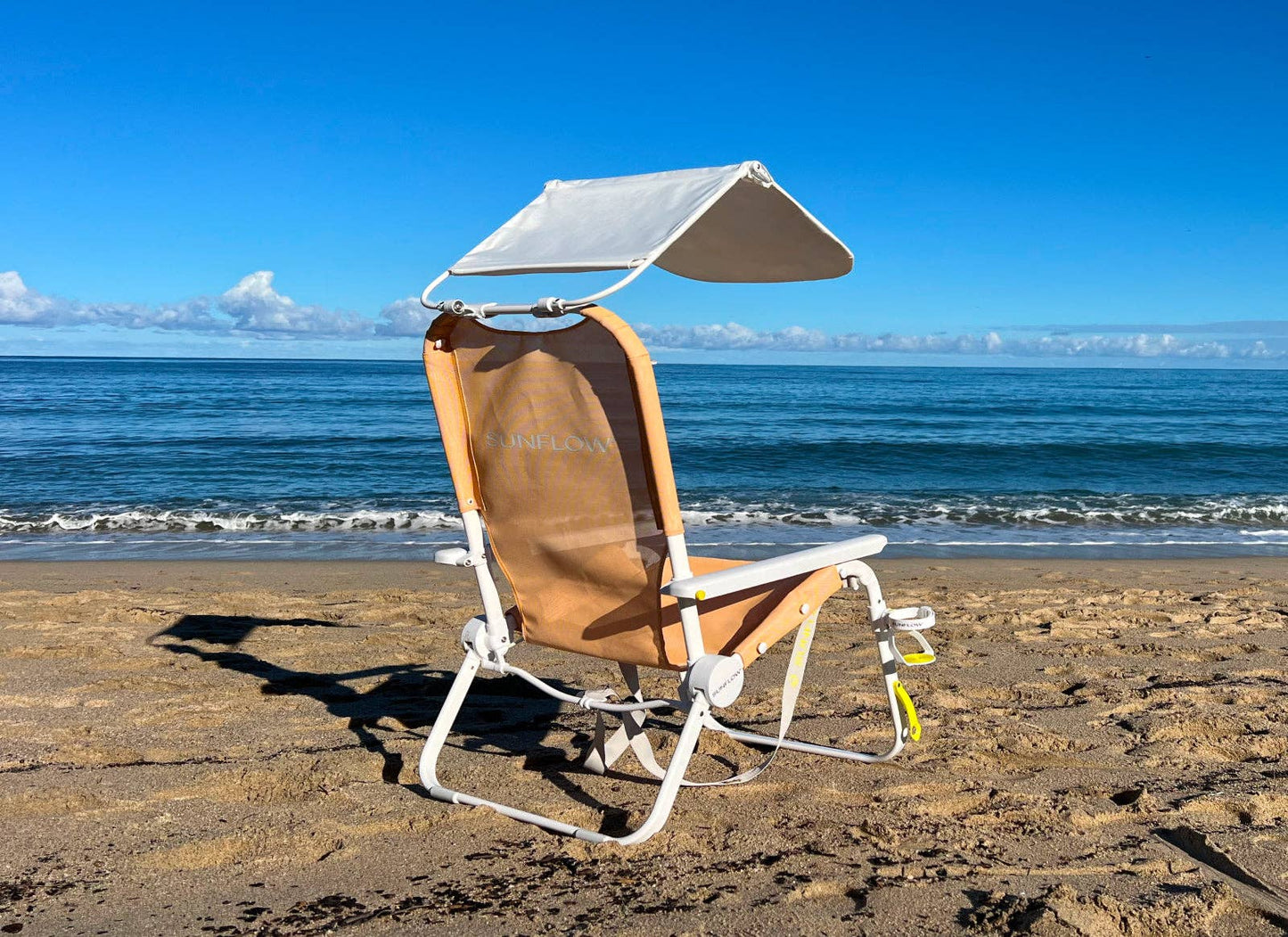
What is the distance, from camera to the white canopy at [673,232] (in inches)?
101

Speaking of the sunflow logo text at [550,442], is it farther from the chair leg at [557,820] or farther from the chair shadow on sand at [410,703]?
the chair shadow on sand at [410,703]

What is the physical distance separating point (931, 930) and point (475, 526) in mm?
1565

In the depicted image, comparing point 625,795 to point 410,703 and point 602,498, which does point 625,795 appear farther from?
point 410,703

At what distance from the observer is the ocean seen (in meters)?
10.3

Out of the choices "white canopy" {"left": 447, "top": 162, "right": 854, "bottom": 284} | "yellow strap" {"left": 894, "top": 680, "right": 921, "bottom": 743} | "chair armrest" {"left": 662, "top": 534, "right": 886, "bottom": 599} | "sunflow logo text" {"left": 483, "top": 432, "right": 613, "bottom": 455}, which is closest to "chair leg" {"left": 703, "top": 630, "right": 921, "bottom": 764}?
"yellow strap" {"left": 894, "top": 680, "right": 921, "bottom": 743}

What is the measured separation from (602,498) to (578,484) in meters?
0.08

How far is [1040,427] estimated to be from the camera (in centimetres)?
2441

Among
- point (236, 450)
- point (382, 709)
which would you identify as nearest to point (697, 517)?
point (382, 709)

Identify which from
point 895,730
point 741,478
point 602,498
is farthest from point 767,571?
point 741,478

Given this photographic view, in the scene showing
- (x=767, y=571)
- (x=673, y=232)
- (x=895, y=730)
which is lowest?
(x=895, y=730)

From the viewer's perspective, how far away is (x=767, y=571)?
2521mm

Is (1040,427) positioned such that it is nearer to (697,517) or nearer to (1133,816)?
(697,517)

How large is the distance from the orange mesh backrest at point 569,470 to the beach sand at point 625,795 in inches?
24.2

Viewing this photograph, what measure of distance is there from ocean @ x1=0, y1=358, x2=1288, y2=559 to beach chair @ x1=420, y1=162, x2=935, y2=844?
598 centimetres
